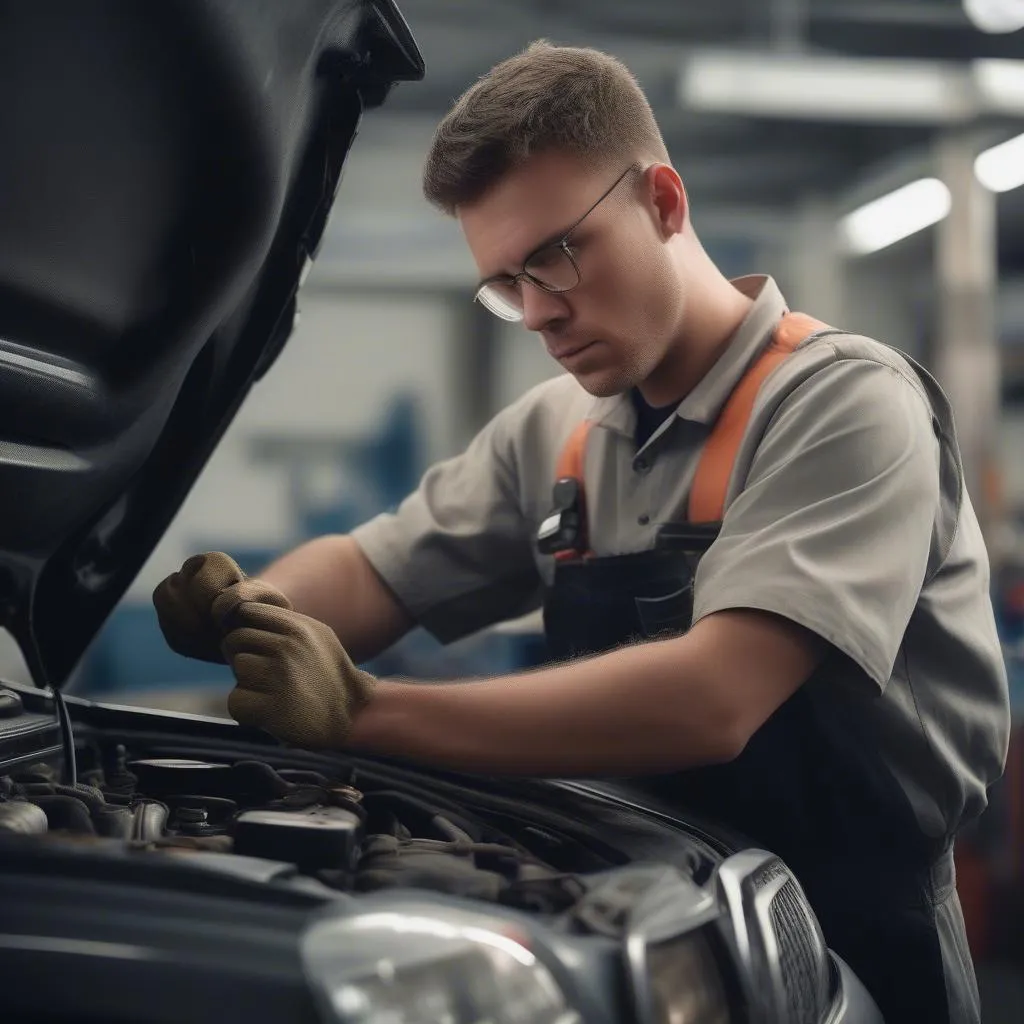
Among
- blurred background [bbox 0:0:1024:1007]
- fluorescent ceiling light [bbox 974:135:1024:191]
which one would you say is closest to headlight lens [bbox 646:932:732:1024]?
blurred background [bbox 0:0:1024:1007]

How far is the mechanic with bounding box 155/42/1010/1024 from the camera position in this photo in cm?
112

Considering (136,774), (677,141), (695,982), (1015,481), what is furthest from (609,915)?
(1015,481)

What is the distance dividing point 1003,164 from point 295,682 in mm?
6075

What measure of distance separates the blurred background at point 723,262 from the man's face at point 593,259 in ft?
7.03

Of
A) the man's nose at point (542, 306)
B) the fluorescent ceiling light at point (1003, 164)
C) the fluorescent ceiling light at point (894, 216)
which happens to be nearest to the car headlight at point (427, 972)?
the man's nose at point (542, 306)

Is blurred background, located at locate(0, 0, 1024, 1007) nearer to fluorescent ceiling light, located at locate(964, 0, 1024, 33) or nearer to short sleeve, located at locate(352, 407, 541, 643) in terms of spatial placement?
fluorescent ceiling light, located at locate(964, 0, 1024, 33)

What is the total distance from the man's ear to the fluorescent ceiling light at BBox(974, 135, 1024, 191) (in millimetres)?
5137

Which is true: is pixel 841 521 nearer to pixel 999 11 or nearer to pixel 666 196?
pixel 666 196

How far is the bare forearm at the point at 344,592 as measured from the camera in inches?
64.9

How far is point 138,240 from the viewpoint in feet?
3.78

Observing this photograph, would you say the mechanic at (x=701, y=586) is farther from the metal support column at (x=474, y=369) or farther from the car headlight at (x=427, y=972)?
the metal support column at (x=474, y=369)

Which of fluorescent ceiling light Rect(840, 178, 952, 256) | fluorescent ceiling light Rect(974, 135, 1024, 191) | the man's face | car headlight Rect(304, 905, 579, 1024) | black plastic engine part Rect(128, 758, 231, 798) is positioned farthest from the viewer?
fluorescent ceiling light Rect(840, 178, 952, 256)


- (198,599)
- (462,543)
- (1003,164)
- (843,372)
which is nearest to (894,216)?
(1003,164)

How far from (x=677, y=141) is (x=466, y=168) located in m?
6.23
